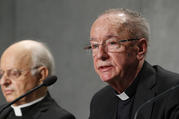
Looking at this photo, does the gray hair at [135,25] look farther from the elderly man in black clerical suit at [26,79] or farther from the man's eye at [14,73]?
the man's eye at [14,73]

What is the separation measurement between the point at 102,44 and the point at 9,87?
913mm

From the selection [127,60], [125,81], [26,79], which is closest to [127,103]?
[125,81]

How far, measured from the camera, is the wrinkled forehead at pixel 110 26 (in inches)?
114

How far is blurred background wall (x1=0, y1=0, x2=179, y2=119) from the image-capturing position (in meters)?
4.43

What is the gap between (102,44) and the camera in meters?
2.89

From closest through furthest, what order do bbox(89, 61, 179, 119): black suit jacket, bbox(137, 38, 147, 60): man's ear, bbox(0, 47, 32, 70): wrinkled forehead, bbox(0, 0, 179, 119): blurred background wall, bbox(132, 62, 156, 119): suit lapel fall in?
bbox(89, 61, 179, 119): black suit jacket, bbox(132, 62, 156, 119): suit lapel, bbox(137, 38, 147, 60): man's ear, bbox(0, 47, 32, 70): wrinkled forehead, bbox(0, 0, 179, 119): blurred background wall

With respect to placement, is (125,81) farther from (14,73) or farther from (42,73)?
(14,73)

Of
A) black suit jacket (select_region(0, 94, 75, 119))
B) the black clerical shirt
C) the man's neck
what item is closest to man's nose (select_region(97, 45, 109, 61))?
the man's neck

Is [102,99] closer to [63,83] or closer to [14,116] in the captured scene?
[14,116]

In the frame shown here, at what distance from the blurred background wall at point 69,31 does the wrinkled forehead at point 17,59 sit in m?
1.50

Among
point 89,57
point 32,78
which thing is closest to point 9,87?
point 32,78

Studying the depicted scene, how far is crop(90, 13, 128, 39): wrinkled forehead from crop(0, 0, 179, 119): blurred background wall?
4.95 feet

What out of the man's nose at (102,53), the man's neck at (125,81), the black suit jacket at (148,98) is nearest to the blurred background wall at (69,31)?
the black suit jacket at (148,98)

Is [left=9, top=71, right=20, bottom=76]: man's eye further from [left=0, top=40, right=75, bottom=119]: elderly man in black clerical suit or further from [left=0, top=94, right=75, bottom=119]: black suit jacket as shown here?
[left=0, top=94, right=75, bottom=119]: black suit jacket
